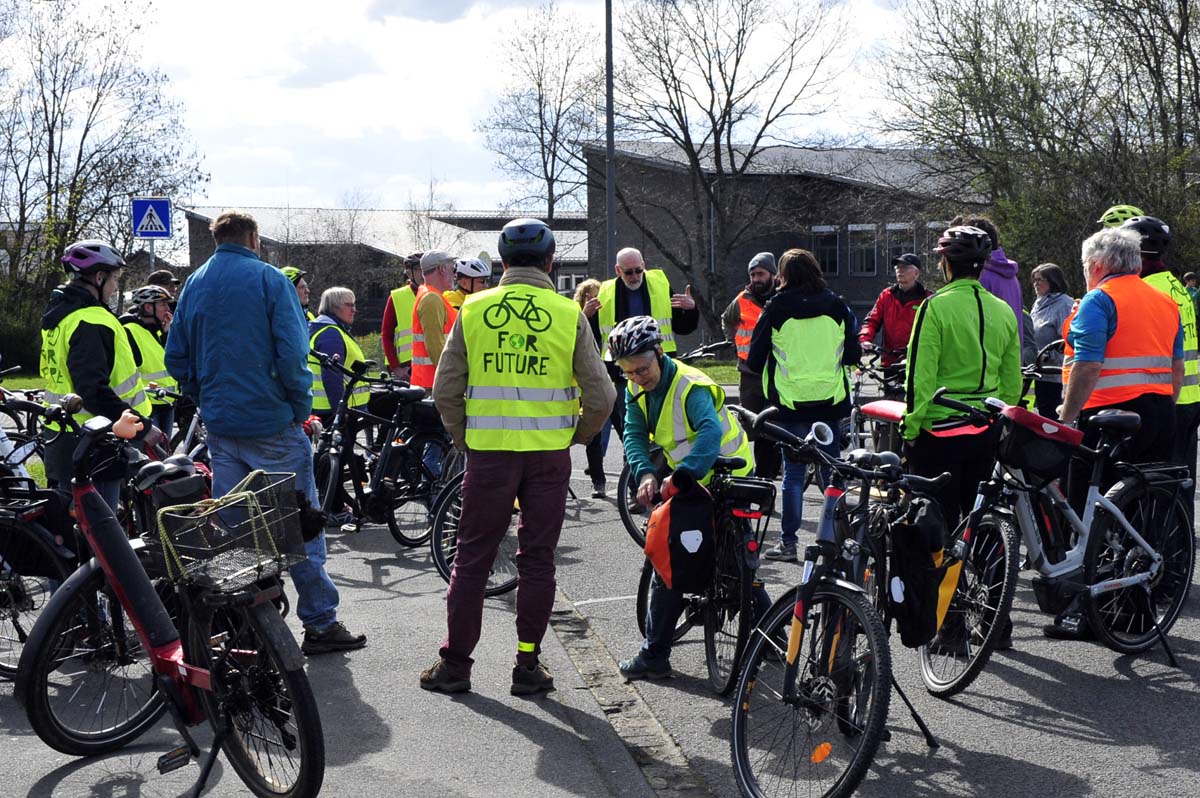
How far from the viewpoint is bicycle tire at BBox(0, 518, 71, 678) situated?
17.8ft

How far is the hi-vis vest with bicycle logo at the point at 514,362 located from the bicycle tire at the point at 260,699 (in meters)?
1.43

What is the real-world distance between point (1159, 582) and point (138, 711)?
462 cm

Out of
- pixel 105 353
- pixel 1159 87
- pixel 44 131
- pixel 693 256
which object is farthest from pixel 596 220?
pixel 105 353

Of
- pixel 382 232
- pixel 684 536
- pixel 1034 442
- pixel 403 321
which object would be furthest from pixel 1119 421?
pixel 382 232

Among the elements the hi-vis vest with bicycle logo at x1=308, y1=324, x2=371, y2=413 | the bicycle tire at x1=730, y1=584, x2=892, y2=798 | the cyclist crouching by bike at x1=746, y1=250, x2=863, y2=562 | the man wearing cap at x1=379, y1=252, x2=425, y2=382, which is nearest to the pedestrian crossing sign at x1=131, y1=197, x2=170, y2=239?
the man wearing cap at x1=379, y1=252, x2=425, y2=382

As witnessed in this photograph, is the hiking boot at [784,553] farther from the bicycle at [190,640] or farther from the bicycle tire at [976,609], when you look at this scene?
the bicycle at [190,640]

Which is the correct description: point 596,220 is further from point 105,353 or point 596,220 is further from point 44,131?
point 105,353

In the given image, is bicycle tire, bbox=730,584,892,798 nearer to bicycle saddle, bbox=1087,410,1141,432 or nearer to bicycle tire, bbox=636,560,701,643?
bicycle tire, bbox=636,560,701,643

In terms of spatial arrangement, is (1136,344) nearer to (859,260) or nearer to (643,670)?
(643,670)

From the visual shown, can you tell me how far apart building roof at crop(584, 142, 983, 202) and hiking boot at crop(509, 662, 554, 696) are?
91.9 ft

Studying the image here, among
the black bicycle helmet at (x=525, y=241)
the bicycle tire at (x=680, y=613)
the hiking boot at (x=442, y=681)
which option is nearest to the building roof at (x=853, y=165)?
the bicycle tire at (x=680, y=613)

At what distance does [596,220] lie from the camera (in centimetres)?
4969

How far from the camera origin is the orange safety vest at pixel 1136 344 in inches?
240

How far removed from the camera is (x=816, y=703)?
13.1ft
